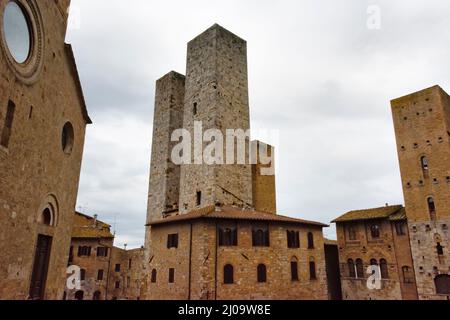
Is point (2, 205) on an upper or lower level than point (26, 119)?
lower

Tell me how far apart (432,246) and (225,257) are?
17.5 metres

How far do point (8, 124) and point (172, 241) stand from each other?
14447 mm

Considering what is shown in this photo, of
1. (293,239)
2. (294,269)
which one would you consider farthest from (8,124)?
(294,269)

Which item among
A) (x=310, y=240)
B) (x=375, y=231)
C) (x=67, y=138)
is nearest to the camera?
(x=67, y=138)

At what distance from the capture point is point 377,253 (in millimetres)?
28547

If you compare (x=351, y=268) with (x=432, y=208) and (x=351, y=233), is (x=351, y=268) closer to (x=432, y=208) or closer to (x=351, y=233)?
(x=351, y=233)

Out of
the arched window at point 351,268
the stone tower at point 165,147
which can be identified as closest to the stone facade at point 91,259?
the stone tower at point 165,147

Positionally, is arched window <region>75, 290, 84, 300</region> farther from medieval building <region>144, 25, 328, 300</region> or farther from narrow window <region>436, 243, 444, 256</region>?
narrow window <region>436, 243, 444, 256</region>

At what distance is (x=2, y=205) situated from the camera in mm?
9734

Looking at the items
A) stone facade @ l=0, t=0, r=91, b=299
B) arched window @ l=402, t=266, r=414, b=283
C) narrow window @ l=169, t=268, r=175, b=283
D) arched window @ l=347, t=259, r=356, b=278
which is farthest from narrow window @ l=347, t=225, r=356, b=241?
stone facade @ l=0, t=0, r=91, b=299

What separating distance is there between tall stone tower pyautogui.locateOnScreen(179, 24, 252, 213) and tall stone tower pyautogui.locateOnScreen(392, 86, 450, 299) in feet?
46.6

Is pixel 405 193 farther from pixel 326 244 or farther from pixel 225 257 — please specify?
pixel 225 257
